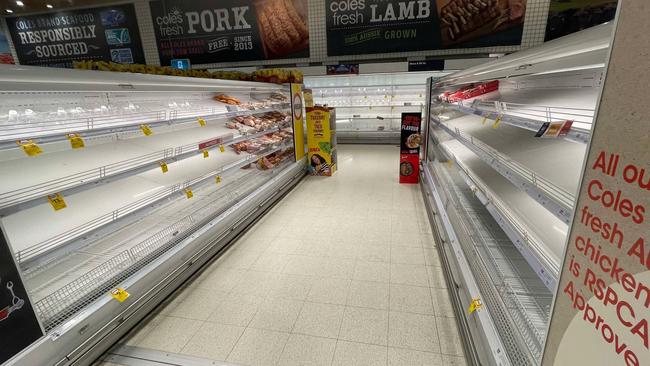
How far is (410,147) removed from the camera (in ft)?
17.0

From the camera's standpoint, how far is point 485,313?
172cm

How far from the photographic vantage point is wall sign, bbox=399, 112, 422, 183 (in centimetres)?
508

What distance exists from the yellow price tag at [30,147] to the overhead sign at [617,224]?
92.1 inches

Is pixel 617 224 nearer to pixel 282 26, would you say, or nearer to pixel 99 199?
pixel 99 199

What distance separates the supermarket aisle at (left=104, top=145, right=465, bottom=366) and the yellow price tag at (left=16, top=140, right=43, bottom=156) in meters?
1.39

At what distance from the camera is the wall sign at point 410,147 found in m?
5.08

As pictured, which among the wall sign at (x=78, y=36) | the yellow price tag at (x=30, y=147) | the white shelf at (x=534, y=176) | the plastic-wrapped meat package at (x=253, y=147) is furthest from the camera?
the wall sign at (x=78, y=36)

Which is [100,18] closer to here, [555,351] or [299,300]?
[299,300]

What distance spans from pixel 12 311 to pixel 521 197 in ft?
9.73

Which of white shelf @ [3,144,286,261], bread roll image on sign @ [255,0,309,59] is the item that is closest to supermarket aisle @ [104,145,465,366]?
white shelf @ [3,144,286,261]

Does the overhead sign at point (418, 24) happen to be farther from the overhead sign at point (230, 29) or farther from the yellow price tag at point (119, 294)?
the yellow price tag at point (119, 294)

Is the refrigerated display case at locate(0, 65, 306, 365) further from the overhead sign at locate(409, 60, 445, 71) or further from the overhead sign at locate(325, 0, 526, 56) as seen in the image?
the overhead sign at locate(409, 60, 445, 71)

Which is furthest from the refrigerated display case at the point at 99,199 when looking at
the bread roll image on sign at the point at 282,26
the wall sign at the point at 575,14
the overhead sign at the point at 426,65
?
the wall sign at the point at 575,14

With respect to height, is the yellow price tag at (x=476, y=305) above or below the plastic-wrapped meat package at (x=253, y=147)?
below
